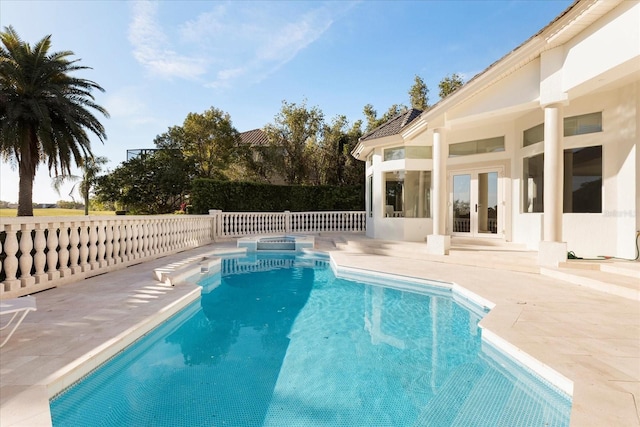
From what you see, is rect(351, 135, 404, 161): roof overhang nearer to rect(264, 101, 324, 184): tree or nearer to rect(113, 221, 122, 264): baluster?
Result: rect(264, 101, 324, 184): tree

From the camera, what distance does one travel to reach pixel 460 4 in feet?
34.1

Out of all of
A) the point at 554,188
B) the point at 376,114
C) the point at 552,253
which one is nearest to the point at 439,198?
the point at 554,188

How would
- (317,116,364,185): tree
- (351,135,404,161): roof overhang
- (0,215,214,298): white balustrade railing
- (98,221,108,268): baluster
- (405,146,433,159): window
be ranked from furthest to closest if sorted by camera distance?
(317,116,364,185): tree, (351,135,404,161): roof overhang, (405,146,433,159): window, (98,221,108,268): baluster, (0,215,214,298): white balustrade railing

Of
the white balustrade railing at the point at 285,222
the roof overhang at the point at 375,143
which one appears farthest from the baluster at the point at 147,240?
the roof overhang at the point at 375,143

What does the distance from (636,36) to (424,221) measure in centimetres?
697

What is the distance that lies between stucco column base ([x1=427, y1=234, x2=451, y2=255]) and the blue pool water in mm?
3236

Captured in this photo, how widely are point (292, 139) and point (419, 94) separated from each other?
9.39m

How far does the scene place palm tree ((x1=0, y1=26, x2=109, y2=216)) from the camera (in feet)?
39.8

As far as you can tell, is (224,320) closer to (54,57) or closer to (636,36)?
(636,36)

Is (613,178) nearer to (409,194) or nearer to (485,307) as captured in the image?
(485,307)

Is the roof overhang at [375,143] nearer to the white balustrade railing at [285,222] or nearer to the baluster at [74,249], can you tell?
A: the white balustrade railing at [285,222]

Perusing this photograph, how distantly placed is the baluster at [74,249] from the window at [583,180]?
10.1 meters

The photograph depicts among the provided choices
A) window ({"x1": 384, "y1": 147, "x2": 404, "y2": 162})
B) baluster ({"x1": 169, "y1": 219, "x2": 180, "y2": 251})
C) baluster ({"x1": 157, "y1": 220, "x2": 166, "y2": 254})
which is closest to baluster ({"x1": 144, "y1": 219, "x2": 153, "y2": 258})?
baluster ({"x1": 157, "y1": 220, "x2": 166, "y2": 254})

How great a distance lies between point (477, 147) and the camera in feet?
32.1
